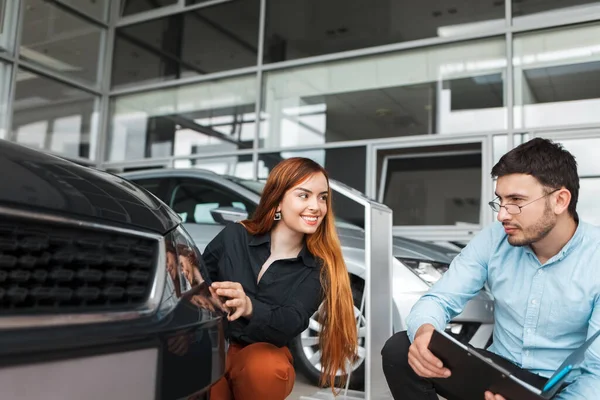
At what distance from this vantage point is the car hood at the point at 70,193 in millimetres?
969

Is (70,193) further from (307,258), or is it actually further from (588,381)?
(588,381)

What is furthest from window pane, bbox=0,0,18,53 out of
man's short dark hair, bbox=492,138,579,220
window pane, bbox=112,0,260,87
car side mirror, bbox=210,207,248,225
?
man's short dark hair, bbox=492,138,579,220

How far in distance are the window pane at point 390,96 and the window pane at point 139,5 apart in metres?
2.53

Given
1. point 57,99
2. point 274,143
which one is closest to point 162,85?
point 57,99

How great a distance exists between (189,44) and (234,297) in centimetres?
720

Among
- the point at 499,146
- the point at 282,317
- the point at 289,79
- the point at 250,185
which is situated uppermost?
the point at 289,79

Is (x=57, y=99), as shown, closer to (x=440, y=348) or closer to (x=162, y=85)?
(x=162, y=85)

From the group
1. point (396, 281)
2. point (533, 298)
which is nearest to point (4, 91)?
point (396, 281)

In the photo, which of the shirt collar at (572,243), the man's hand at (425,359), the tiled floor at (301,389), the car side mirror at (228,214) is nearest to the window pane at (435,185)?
the tiled floor at (301,389)

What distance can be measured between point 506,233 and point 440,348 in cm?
59

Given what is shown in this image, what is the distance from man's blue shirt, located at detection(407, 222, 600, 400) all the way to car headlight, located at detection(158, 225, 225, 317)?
756 millimetres

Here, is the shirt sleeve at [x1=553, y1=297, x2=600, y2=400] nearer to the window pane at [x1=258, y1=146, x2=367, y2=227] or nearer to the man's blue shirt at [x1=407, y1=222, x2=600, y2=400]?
the man's blue shirt at [x1=407, y1=222, x2=600, y2=400]

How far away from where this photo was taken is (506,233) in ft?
6.19

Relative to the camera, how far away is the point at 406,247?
3.51 m
